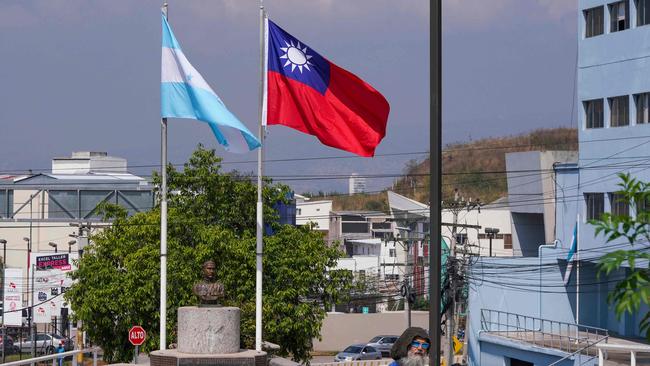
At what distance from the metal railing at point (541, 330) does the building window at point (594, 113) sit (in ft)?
24.9

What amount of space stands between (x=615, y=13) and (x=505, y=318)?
13474mm

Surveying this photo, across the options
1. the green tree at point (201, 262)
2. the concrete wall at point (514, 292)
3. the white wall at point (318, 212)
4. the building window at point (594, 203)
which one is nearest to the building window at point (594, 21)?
the building window at point (594, 203)

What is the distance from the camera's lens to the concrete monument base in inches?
628

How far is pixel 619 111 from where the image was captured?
4150 cm

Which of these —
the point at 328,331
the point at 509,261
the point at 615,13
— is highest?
the point at 615,13

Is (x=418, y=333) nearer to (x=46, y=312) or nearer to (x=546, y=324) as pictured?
(x=546, y=324)

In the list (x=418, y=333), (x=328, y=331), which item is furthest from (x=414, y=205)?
(x=418, y=333)

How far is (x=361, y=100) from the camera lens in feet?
54.9

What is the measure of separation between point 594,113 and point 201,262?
1739 cm

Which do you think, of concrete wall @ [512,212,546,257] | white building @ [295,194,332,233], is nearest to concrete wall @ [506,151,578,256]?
concrete wall @ [512,212,546,257]

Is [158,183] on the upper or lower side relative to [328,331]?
upper

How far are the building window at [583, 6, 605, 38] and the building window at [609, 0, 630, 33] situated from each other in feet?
1.68

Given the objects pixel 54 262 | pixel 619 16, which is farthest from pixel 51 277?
pixel 619 16

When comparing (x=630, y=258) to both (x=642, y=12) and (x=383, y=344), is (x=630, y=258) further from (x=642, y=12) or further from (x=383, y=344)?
(x=383, y=344)
